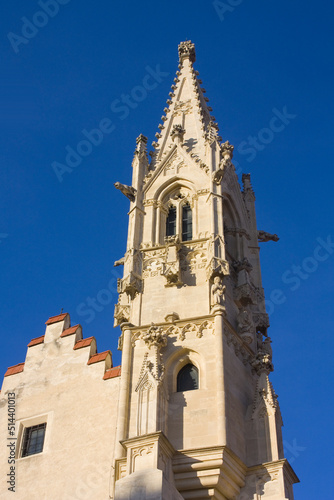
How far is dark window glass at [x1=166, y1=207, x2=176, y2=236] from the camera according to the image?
73.4ft

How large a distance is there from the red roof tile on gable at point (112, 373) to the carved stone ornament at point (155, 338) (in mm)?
1235

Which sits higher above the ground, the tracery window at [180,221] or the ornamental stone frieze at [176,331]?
the tracery window at [180,221]

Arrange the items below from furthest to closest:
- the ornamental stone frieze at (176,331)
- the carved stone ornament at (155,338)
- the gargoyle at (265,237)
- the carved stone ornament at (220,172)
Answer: the gargoyle at (265,237) < the carved stone ornament at (220,172) < the ornamental stone frieze at (176,331) < the carved stone ornament at (155,338)

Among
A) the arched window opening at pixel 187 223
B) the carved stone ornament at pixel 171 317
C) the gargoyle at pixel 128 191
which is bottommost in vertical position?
the carved stone ornament at pixel 171 317

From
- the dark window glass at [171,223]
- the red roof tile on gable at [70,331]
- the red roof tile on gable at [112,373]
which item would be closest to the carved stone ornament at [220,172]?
the dark window glass at [171,223]

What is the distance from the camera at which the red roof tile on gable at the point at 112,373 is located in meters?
19.2

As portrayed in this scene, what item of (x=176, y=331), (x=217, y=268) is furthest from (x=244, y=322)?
(x=176, y=331)

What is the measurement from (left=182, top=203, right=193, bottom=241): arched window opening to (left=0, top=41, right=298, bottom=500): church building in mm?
37

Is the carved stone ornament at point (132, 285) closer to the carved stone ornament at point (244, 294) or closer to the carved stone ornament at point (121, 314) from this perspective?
the carved stone ornament at point (121, 314)

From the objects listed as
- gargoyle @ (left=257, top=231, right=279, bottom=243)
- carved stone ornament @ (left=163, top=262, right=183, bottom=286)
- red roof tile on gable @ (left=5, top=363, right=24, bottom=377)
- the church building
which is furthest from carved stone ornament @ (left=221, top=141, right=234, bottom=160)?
red roof tile on gable @ (left=5, top=363, right=24, bottom=377)

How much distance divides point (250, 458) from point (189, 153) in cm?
1038

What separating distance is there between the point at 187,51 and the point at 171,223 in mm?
11321

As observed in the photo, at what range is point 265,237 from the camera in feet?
83.4

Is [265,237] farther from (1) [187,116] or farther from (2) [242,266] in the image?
(1) [187,116]
